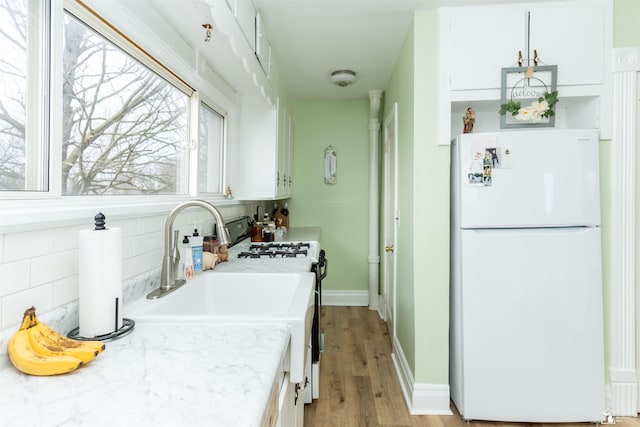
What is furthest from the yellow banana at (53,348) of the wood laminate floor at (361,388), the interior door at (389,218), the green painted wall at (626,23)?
the green painted wall at (626,23)

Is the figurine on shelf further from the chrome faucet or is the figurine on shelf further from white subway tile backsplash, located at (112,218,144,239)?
white subway tile backsplash, located at (112,218,144,239)

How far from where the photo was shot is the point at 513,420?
206 cm

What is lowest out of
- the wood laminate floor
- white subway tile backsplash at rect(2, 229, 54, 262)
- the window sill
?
the wood laminate floor

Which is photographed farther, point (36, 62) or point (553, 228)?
point (553, 228)

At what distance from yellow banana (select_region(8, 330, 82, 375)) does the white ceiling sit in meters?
1.18

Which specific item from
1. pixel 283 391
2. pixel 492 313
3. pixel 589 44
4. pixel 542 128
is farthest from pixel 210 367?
pixel 589 44

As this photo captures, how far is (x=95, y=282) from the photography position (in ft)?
3.06

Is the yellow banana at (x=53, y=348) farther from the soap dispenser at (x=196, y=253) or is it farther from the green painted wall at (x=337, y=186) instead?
Answer: the green painted wall at (x=337, y=186)

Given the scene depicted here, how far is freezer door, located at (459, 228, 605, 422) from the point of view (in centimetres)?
205

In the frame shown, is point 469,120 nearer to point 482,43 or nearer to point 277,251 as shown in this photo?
point 482,43

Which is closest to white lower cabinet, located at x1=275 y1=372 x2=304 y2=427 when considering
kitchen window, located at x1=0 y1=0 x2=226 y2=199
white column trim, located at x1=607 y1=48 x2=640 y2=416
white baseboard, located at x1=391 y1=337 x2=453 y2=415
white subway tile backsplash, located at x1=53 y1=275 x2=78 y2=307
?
white subway tile backsplash, located at x1=53 y1=275 x2=78 y2=307

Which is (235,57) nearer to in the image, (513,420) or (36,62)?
(36,62)

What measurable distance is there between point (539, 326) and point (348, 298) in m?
2.44

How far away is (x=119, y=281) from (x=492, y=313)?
1.89 metres
